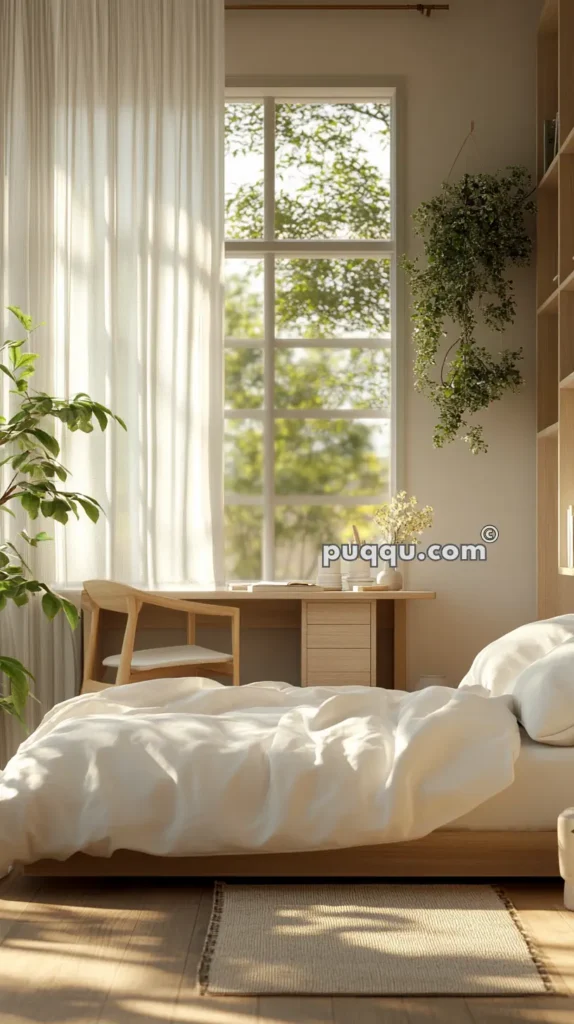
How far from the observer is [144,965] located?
222cm

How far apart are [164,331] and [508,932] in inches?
139

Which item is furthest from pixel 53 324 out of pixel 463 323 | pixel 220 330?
pixel 463 323

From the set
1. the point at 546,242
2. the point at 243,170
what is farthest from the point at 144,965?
the point at 243,170

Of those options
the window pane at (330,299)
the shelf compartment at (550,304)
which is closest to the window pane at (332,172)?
the window pane at (330,299)

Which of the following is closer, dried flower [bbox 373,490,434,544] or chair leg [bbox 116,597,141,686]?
chair leg [bbox 116,597,141,686]

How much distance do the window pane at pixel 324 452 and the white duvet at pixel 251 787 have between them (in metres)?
2.82

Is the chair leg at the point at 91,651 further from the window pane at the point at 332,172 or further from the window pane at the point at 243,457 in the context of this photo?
the window pane at the point at 332,172

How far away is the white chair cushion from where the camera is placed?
4516 mm

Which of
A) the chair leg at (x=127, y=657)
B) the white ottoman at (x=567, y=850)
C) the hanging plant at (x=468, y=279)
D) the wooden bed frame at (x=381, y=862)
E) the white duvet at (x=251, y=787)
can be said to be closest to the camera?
the white ottoman at (x=567, y=850)

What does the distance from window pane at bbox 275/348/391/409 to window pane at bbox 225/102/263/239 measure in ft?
2.14

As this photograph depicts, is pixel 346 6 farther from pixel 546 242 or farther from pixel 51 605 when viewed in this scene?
pixel 51 605

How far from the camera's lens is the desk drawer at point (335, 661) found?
4.88 metres

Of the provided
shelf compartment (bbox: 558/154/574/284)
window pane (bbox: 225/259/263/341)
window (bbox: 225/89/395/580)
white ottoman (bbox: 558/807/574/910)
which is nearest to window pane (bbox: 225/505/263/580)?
window (bbox: 225/89/395/580)

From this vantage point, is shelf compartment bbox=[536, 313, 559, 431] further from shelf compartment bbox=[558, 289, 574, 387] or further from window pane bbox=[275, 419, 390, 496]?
window pane bbox=[275, 419, 390, 496]
